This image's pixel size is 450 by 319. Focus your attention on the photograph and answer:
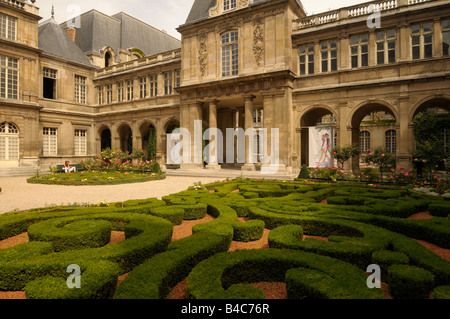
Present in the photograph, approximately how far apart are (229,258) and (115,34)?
37271 mm

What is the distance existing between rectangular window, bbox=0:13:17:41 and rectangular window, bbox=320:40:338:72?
83.7 ft

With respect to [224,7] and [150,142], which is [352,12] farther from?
[150,142]

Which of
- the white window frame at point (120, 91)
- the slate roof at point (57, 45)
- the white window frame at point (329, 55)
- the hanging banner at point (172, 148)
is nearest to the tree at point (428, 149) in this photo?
the white window frame at point (329, 55)

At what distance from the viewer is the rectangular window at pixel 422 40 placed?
15.9 metres

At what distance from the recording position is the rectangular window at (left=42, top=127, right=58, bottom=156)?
2681 cm

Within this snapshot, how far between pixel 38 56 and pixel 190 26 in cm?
1491

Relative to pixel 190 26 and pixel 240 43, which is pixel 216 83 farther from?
pixel 190 26

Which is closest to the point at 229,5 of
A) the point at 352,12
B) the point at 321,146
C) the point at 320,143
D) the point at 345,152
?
the point at 352,12

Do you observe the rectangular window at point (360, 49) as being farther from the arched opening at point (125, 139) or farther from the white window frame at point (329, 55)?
the arched opening at point (125, 139)

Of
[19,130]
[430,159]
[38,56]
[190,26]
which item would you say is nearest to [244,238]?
[430,159]

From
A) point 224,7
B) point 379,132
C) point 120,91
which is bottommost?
point 379,132

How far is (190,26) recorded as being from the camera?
2231cm

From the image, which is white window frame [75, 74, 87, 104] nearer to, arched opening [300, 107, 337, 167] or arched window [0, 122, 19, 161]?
arched window [0, 122, 19, 161]

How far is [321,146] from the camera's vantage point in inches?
731
